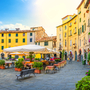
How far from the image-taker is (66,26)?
40500 mm

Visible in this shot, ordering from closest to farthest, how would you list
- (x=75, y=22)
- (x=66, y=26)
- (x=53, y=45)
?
(x=75, y=22), (x=66, y=26), (x=53, y=45)

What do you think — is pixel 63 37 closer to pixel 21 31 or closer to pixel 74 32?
pixel 74 32

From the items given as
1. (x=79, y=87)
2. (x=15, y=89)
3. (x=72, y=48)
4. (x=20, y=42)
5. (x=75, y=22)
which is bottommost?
(x=15, y=89)

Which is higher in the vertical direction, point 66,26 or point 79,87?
point 66,26

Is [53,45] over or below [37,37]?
below

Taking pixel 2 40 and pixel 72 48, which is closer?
pixel 72 48

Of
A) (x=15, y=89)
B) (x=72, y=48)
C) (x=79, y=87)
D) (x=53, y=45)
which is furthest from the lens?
(x=53, y=45)

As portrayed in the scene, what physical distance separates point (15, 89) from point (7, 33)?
47160 mm

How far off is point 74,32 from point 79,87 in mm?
32899

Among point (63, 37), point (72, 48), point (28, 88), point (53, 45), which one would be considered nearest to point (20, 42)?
point (53, 45)

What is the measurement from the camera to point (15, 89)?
20.8 ft

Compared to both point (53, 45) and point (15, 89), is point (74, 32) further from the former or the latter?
point (15, 89)

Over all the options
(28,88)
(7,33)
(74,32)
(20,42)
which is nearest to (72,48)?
(74,32)

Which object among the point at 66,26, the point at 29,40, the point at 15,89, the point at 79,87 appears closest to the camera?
the point at 79,87
